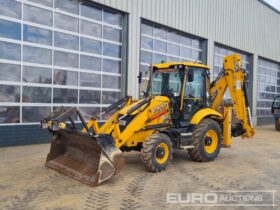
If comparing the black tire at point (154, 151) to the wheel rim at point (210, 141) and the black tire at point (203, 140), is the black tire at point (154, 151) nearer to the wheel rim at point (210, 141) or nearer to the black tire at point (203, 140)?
the black tire at point (203, 140)

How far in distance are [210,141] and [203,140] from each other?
471mm

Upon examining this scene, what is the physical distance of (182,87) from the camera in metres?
7.53

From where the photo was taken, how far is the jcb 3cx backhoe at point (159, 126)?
587cm

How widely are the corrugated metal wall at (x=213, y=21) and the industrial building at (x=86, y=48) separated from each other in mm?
45

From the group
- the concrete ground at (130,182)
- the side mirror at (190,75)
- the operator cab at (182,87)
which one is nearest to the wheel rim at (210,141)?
the concrete ground at (130,182)

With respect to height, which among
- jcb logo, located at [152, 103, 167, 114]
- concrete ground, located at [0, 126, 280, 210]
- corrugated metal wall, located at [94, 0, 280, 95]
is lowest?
concrete ground, located at [0, 126, 280, 210]

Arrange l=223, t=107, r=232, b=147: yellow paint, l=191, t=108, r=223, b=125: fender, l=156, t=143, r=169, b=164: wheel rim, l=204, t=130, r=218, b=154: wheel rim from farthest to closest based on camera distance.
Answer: l=223, t=107, r=232, b=147: yellow paint
l=204, t=130, r=218, b=154: wheel rim
l=191, t=108, r=223, b=125: fender
l=156, t=143, r=169, b=164: wheel rim

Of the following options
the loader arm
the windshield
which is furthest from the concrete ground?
the windshield

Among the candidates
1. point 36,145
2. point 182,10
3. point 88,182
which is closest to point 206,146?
point 88,182

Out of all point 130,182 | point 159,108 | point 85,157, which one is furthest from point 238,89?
point 85,157

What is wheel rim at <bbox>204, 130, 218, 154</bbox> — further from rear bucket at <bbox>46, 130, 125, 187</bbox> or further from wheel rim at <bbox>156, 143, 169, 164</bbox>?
rear bucket at <bbox>46, 130, 125, 187</bbox>

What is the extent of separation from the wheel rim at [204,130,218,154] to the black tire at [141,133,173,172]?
1.51 metres

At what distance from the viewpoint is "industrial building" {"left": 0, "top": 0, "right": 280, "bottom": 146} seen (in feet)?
31.9

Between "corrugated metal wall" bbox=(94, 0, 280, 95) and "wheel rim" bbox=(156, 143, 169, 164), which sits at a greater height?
"corrugated metal wall" bbox=(94, 0, 280, 95)
